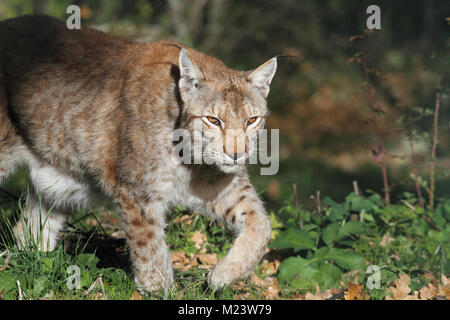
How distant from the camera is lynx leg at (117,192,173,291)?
370cm

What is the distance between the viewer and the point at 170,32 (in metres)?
9.59

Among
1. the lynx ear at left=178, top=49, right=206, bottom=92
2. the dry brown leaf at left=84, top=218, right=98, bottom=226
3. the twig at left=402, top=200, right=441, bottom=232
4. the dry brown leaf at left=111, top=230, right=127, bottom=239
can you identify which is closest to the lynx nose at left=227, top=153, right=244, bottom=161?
the lynx ear at left=178, top=49, right=206, bottom=92

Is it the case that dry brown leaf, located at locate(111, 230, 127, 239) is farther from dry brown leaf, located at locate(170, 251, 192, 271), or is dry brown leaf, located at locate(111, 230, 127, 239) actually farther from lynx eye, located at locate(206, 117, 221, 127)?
lynx eye, located at locate(206, 117, 221, 127)

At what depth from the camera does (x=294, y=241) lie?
4344 mm

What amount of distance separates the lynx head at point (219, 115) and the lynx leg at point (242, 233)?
16.4 inches

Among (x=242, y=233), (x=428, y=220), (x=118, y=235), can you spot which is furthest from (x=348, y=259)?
(x=118, y=235)

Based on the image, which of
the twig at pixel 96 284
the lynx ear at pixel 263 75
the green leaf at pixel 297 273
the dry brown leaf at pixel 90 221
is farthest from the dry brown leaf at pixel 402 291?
the dry brown leaf at pixel 90 221

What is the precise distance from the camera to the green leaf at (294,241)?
4312 mm

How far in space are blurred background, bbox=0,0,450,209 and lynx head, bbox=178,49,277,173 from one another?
465 cm

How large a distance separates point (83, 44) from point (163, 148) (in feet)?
3.85

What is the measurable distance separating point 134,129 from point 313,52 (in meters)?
7.70

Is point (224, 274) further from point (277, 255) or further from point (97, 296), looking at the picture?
point (277, 255)
